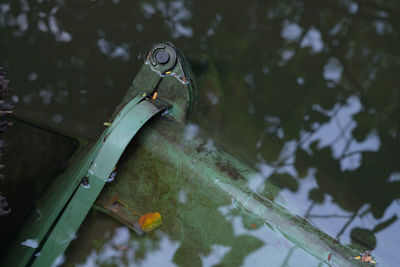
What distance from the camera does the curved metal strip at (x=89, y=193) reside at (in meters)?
1.31

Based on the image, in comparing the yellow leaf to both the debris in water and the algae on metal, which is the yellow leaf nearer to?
the algae on metal

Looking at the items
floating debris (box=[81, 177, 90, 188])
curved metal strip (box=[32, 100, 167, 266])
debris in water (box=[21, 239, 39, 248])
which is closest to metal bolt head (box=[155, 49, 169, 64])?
curved metal strip (box=[32, 100, 167, 266])

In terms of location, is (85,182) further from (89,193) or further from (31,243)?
(31,243)

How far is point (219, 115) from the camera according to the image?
2.14 meters

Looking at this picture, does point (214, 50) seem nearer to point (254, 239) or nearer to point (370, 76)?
point (370, 76)

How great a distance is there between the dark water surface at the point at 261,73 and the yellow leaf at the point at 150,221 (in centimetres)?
84

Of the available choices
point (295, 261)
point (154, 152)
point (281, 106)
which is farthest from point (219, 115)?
point (295, 261)

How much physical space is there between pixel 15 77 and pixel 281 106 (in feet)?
6.69

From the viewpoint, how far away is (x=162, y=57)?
71.1 inches

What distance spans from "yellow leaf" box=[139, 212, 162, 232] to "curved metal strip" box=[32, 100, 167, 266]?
0.27 metres

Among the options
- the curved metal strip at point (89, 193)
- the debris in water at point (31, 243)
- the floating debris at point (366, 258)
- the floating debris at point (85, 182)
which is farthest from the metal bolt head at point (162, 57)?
the floating debris at point (366, 258)

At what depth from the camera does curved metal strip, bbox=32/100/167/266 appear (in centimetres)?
131

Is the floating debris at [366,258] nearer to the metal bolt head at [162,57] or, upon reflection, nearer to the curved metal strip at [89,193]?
the curved metal strip at [89,193]

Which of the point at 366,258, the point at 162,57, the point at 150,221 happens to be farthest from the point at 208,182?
the point at 366,258
